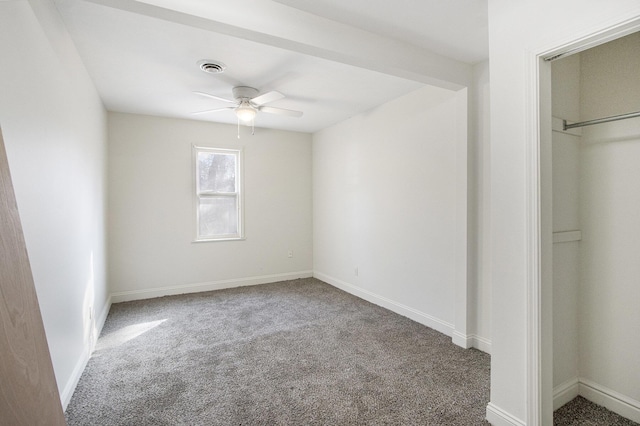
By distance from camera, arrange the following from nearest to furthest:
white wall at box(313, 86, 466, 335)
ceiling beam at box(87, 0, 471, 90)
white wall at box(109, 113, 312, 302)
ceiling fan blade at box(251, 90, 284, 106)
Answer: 1. ceiling beam at box(87, 0, 471, 90)
2. ceiling fan blade at box(251, 90, 284, 106)
3. white wall at box(313, 86, 466, 335)
4. white wall at box(109, 113, 312, 302)

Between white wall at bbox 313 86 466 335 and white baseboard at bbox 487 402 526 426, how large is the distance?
130 cm

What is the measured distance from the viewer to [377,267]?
13.6 feet

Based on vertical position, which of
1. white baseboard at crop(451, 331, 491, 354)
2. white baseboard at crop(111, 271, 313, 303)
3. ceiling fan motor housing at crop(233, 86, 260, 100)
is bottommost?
white baseboard at crop(451, 331, 491, 354)

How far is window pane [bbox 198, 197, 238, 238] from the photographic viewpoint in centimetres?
493

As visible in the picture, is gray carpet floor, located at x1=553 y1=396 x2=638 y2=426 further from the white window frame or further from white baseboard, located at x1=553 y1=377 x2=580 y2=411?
the white window frame

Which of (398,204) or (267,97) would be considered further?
(398,204)

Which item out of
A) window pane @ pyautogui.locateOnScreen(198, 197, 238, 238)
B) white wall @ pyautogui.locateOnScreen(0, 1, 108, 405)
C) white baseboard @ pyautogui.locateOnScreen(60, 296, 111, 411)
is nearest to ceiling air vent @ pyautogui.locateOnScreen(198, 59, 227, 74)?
white wall @ pyautogui.locateOnScreen(0, 1, 108, 405)

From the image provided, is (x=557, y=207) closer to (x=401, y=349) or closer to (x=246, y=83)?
(x=401, y=349)

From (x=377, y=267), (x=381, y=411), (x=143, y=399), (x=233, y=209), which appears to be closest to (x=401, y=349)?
(x=381, y=411)

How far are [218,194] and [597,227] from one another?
4471mm

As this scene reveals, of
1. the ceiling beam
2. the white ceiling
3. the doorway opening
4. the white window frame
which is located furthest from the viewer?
the white window frame

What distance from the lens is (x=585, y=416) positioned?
6.38 ft

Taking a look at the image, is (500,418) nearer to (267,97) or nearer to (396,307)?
(396,307)

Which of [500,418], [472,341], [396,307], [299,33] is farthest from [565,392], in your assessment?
[299,33]
